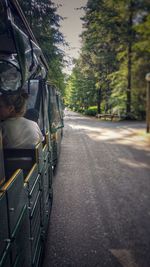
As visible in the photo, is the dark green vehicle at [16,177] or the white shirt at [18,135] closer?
the dark green vehicle at [16,177]

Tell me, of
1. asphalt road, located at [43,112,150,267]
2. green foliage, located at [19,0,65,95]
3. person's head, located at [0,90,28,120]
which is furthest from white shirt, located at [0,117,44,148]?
green foliage, located at [19,0,65,95]

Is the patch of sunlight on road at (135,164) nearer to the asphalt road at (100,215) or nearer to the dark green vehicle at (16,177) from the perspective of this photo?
the asphalt road at (100,215)

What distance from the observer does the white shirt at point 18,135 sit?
3.24 m

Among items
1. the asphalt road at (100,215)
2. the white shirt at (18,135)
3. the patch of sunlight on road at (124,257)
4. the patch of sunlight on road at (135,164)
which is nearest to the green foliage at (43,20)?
the patch of sunlight on road at (135,164)

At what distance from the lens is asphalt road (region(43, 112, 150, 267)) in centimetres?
349

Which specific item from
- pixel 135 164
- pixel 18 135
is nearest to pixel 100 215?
pixel 18 135

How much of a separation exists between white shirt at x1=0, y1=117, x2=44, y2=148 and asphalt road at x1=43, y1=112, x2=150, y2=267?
160cm

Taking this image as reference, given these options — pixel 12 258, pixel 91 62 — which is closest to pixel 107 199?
pixel 12 258

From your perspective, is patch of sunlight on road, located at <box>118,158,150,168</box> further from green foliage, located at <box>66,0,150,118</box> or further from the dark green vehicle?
green foliage, located at <box>66,0,150,118</box>

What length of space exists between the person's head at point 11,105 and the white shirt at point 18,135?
12 cm

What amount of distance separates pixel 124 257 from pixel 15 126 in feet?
7.65

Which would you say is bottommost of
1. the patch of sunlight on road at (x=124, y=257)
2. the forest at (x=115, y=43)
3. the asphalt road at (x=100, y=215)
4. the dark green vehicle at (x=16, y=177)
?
the patch of sunlight on road at (x=124, y=257)

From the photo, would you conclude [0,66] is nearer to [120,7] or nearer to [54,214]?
[54,214]

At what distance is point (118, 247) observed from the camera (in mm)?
3689
